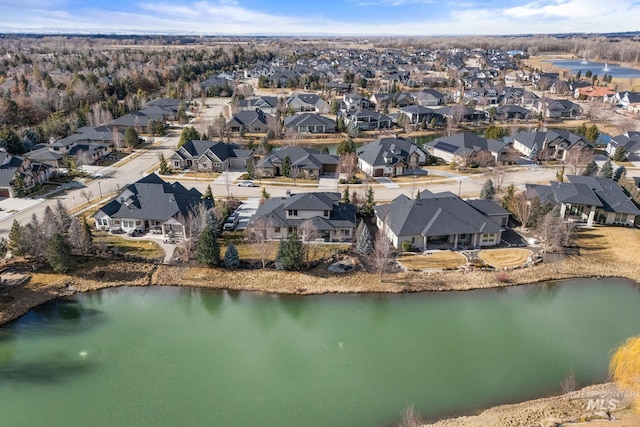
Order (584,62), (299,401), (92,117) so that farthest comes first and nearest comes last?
(584,62) → (92,117) → (299,401)

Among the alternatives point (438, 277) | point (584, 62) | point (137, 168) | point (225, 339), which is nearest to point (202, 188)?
point (137, 168)

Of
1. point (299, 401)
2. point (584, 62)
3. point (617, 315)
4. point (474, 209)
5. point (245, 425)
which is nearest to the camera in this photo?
point (245, 425)

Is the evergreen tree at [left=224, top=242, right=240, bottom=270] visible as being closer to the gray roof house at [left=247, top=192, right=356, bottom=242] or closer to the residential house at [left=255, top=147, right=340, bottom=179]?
the gray roof house at [left=247, top=192, right=356, bottom=242]


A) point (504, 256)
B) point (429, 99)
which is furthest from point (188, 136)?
point (429, 99)

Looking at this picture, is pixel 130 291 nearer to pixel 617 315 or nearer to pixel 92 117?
pixel 617 315

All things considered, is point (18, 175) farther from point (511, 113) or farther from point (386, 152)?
point (511, 113)

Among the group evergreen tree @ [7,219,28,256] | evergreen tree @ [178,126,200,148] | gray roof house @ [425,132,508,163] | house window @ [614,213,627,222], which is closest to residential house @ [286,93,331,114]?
evergreen tree @ [178,126,200,148]

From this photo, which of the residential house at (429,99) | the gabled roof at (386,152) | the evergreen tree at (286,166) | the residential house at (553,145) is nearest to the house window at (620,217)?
the residential house at (553,145)
